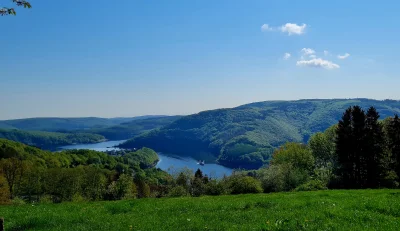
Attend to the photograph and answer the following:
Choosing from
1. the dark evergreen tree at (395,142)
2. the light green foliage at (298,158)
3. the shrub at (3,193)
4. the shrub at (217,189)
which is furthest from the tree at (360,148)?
the shrub at (3,193)

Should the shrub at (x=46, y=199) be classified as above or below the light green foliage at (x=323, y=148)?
below

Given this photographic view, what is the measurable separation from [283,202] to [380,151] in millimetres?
47469

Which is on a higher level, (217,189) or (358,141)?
(358,141)

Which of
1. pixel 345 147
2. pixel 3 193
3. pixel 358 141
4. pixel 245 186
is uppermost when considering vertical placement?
pixel 358 141

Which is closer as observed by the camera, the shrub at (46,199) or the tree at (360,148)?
the tree at (360,148)

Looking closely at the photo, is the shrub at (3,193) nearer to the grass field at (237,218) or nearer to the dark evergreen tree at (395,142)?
the grass field at (237,218)

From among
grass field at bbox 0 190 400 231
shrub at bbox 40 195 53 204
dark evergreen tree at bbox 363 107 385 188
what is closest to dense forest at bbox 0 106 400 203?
dark evergreen tree at bbox 363 107 385 188

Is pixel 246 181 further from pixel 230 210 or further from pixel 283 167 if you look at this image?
pixel 230 210

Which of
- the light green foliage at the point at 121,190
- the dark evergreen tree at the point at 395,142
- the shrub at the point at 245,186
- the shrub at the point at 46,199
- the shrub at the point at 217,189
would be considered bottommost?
the shrub at the point at 46,199

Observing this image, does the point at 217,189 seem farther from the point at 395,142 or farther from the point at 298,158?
the point at 395,142

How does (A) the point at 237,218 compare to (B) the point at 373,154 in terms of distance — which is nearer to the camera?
(A) the point at 237,218

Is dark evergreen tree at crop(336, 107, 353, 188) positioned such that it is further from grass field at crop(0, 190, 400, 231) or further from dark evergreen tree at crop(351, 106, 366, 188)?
grass field at crop(0, 190, 400, 231)

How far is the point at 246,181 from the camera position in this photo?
194ft

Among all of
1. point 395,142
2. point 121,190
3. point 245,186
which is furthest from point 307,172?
point 121,190
